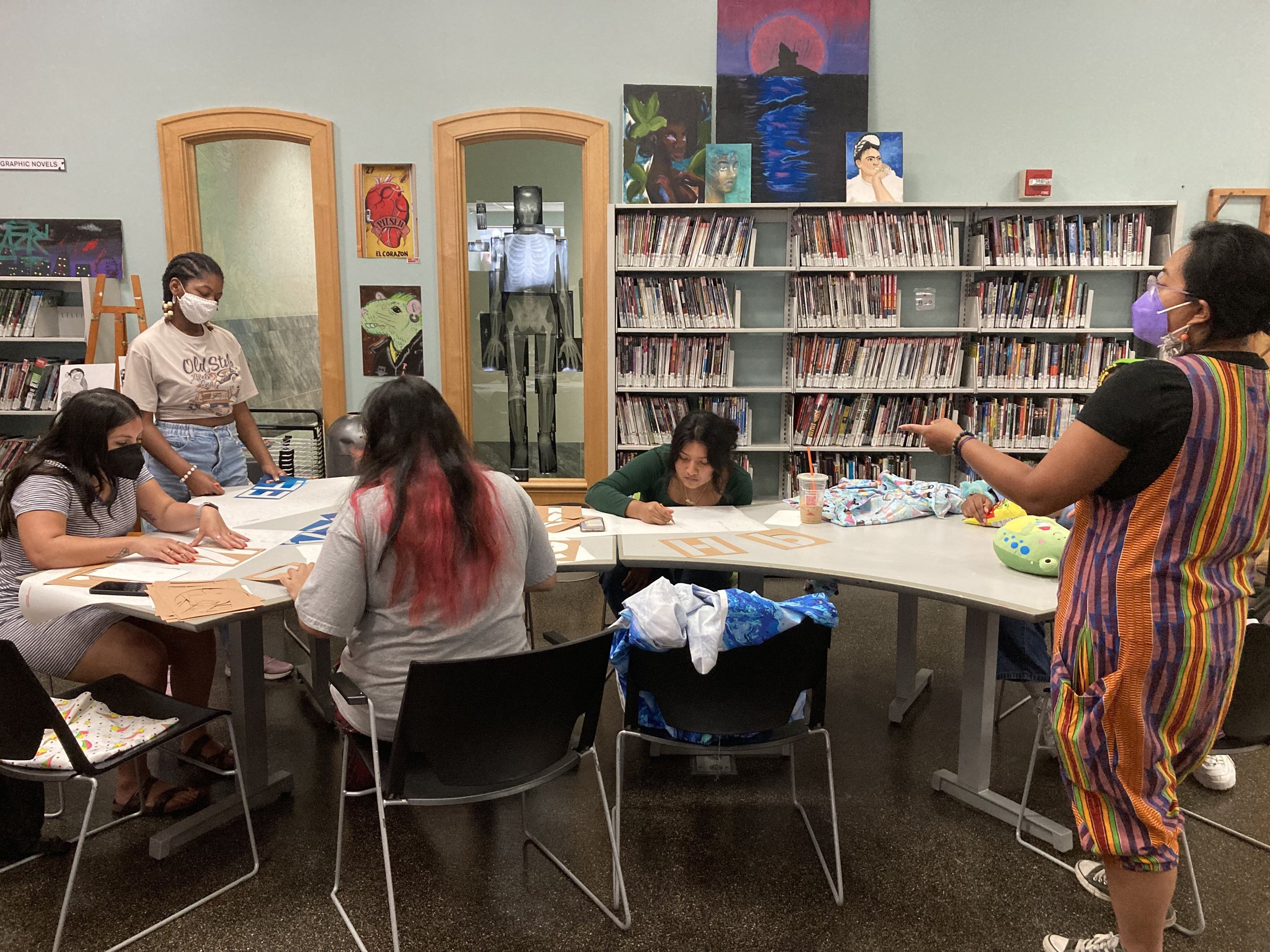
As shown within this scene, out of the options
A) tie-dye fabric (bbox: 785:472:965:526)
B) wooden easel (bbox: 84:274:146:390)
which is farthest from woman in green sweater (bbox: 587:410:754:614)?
wooden easel (bbox: 84:274:146:390)

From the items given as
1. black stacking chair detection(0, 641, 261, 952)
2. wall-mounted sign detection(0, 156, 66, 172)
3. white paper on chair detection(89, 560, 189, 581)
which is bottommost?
black stacking chair detection(0, 641, 261, 952)

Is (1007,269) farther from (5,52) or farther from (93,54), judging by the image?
(5,52)

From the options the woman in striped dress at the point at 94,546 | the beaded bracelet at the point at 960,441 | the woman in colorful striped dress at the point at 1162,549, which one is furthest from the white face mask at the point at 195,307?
the woman in colorful striped dress at the point at 1162,549

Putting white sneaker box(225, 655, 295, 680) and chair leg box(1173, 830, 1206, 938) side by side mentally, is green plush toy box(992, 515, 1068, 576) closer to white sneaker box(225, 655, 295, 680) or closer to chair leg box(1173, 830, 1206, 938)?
chair leg box(1173, 830, 1206, 938)

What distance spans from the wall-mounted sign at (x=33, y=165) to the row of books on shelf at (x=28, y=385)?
3.63 feet

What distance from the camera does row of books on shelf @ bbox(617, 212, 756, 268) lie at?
516cm

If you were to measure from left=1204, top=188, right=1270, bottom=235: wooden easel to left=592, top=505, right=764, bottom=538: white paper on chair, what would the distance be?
149 inches

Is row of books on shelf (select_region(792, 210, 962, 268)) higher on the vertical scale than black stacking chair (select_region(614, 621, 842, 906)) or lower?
higher

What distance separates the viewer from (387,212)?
5383mm

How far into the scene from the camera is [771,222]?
5316mm

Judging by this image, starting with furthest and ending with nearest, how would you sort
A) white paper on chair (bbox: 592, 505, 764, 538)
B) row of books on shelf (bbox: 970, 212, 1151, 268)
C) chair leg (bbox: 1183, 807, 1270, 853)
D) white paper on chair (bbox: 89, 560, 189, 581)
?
row of books on shelf (bbox: 970, 212, 1151, 268) < white paper on chair (bbox: 592, 505, 764, 538) < chair leg (bbox: 1183, 807, 1270, 853) < white paper on chair (bbox: 89, 560, 189, 581)

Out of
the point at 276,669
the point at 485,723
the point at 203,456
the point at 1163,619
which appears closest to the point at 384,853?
the point at 485,723

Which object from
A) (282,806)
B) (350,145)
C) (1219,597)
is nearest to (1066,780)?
(1219,597)

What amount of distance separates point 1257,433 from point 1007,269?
3.81 meters
